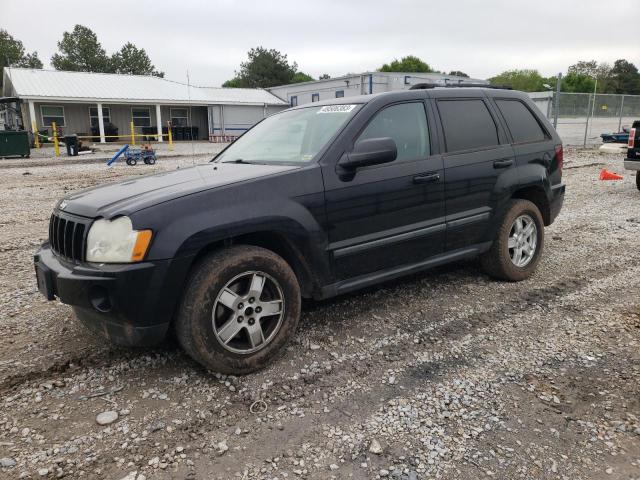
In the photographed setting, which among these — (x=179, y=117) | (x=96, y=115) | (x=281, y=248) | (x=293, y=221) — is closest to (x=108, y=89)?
(x=96, y=115)

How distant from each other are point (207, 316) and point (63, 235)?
1.11 m

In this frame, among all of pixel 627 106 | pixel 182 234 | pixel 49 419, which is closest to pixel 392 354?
pixel 182 234

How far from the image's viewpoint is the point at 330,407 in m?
2.96

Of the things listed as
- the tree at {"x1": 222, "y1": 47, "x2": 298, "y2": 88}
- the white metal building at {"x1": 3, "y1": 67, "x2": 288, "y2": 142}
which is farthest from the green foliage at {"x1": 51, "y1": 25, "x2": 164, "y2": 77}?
the white metal building at {"x1": 3, "y1": 67, "x2": 288, "y2": 142}

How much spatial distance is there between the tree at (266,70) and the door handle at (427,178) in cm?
7437

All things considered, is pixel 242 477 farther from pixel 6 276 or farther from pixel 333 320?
pixel 6 276

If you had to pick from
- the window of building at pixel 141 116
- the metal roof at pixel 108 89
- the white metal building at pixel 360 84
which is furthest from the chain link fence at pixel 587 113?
the window of building at pixel 141 116

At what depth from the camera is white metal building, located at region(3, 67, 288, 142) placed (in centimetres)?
3138

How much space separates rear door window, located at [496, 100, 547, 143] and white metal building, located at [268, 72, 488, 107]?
22410mm

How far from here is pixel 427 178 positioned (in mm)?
4102

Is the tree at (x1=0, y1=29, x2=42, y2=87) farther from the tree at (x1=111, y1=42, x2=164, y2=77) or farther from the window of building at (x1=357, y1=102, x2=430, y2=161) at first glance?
the window of building at (x1=357, y1=102, x2=430, y2=161)

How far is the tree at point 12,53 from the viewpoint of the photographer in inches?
2746

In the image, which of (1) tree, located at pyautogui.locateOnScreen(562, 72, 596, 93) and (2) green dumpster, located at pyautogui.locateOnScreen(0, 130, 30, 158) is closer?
(2) green dumpster, located at pyautogui.locateOnScreen(0, 130, 30, 158)

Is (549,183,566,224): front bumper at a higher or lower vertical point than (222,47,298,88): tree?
lower
